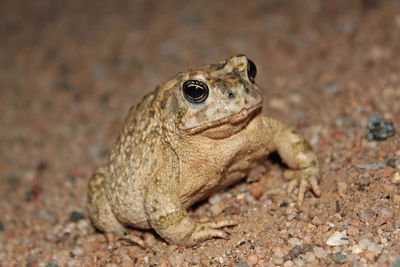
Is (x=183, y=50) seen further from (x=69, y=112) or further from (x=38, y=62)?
(x=38, y=62)

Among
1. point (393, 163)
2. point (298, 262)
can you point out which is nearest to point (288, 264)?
point (298, 262)

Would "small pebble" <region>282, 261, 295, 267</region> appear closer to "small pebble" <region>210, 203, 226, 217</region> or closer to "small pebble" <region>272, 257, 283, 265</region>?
"small pebble" <region>272, 257, 283, 265</region>

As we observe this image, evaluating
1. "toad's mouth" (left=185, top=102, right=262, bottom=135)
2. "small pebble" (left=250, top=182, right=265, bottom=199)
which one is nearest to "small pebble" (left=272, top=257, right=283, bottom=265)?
"small pebble" (left=250, top=182, right=265, bottom=199)

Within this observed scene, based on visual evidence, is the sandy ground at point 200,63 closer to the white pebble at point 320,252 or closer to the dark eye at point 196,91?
the white pebble at point 320,252

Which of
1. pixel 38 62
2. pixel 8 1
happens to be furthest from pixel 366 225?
pixel 8 1

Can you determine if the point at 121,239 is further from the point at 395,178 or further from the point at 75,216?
the point at 395,178

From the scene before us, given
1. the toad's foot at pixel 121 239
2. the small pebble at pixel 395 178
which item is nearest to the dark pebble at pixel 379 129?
the small pebble at pixel 395 178
